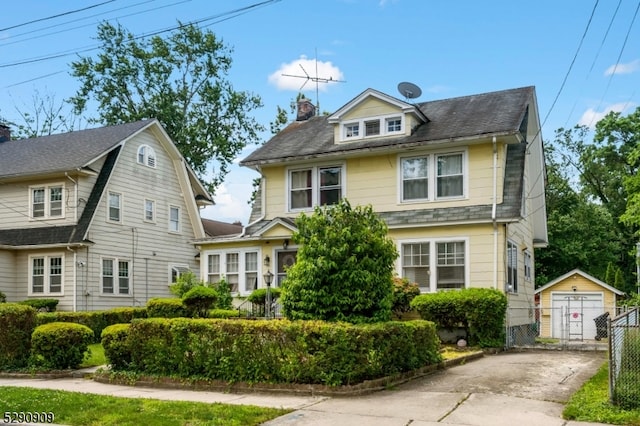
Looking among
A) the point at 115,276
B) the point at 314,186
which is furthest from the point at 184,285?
the point at 314,186

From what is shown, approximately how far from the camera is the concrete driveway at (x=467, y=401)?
8.30 meters

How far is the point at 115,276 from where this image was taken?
85.4 feet

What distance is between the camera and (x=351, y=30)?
43.1 ft

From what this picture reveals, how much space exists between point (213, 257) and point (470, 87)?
441 inches

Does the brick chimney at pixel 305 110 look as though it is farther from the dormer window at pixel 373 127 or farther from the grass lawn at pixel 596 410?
the grass lawn at pixel 596 410

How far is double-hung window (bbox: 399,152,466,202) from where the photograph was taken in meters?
19.3

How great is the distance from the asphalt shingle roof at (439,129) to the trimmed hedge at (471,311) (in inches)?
190

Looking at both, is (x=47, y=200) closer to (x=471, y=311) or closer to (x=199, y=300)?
(x=199, y=300)

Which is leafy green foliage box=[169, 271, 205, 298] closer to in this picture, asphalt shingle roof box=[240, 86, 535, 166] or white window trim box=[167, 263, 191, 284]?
asphalt shingle roof box=[240, 86, 535, 166]

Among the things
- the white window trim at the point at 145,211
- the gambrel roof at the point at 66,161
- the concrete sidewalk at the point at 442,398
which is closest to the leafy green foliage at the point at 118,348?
the concrete sidewalk at the point at 442,398

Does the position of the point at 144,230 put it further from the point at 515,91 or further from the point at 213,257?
the point at 515,91

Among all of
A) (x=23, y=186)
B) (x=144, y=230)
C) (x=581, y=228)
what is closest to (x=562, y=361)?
(x=144, y=230)

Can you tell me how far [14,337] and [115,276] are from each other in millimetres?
12342

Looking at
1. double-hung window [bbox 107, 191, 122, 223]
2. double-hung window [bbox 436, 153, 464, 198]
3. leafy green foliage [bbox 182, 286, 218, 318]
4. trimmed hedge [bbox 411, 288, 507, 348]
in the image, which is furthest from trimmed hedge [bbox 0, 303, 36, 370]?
double-hung window [bbox 107, 191, 122, 223]
